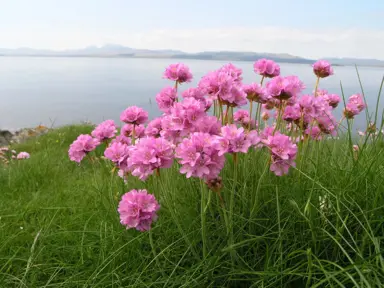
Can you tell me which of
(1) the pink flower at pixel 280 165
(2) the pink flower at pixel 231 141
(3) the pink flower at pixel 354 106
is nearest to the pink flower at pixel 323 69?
(3) the pink flower at pixel 354 106

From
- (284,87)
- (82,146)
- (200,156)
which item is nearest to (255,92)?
(284,87)

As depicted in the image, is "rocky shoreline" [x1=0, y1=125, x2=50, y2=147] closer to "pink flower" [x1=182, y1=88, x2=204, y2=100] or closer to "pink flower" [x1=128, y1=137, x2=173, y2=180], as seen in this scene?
"pink flower" [x1=182, y1=88, x2=204, y2=100]

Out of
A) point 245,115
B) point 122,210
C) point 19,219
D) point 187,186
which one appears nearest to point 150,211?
point 122,210

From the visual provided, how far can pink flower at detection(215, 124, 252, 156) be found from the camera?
1378 millimetres

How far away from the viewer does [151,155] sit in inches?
59.0

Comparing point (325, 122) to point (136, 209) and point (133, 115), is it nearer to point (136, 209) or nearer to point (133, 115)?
point (133, 115)

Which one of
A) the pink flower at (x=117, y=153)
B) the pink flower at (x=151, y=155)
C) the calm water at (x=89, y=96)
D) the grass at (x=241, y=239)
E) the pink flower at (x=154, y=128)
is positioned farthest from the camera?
the calm water at (x=89, y=96)

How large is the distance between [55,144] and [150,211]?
18.8 feet

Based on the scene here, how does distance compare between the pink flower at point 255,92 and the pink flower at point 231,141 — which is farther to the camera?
the pink flower at point 255,92

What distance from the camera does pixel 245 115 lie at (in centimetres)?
243

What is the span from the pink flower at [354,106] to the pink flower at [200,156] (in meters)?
1.28

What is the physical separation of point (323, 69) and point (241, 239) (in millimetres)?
1170

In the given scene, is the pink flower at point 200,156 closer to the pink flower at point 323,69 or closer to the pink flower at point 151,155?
the pink flower at point 151,155

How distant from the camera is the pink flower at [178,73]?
2199 mm
